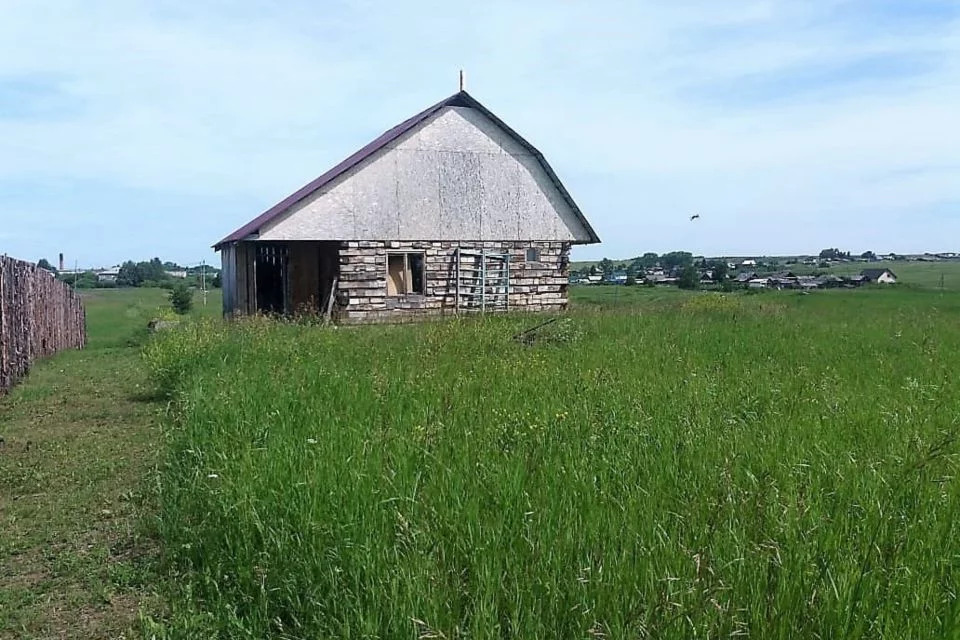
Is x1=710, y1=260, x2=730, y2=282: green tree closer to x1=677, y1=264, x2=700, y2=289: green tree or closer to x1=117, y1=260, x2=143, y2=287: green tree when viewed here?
x1=677, y1=264, x2=700, y2=289: green tree

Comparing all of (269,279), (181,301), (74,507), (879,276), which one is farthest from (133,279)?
(74,507)

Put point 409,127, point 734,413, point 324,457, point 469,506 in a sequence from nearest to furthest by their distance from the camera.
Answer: point 469,506 → point 324,457 → point 734,413 → point 409,127

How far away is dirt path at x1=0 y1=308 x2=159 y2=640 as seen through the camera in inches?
170

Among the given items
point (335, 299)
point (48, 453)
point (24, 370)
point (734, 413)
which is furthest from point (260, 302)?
point (734, 413)

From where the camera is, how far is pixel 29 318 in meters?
14.7

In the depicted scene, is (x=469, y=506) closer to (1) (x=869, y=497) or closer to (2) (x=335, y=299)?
(1) (x=869, y=497)

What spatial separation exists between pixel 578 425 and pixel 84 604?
318 cm

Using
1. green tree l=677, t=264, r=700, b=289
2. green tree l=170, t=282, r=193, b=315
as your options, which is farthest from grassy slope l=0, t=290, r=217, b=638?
green tree l=677, t=264, r=700, b=289

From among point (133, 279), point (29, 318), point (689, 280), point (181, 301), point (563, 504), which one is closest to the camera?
point (563, 504)

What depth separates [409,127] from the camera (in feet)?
67.5

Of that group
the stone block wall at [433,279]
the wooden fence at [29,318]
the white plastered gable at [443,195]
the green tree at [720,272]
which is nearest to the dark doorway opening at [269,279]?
the stone block wall at [433,279]

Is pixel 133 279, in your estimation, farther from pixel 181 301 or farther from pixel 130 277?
pixel 181 301

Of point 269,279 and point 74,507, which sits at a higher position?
point 269,279

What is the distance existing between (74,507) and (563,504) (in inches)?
159
